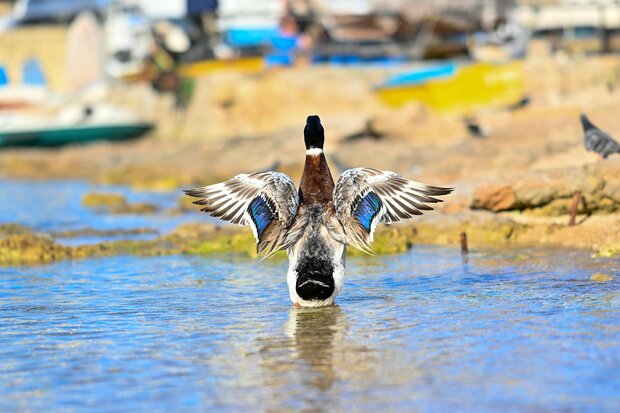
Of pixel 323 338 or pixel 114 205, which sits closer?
pixel 323 338

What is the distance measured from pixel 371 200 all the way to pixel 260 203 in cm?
91

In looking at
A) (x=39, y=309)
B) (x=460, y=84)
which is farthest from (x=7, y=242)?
(x=460, y=84)

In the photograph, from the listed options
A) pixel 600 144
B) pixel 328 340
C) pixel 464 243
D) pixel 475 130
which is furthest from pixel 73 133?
pixel 328 340

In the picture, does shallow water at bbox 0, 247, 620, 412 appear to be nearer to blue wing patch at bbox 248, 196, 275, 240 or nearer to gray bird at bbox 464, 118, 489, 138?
blue wing patch at bbox 248, 196, 275, 240

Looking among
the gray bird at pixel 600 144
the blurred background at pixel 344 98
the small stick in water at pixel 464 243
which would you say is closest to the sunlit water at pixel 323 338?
the small stick in water at pixel 464 243

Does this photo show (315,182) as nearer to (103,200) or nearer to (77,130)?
(103,200)

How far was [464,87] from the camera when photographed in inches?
1171

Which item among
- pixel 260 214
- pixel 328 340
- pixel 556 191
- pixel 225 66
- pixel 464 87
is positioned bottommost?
pixel 328 340

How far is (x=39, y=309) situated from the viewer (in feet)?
33.0

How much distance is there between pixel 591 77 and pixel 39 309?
→ 73.8ft

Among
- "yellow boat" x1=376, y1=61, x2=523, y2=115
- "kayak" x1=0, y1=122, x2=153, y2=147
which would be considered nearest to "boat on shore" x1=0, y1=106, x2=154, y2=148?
"kayak" x1=0, y1=122, x2=153, y2=147

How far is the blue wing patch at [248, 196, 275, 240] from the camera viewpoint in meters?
9.55

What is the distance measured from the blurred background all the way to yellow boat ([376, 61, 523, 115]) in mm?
39

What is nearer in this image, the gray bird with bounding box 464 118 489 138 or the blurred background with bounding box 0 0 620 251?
the blurred background with bounding box 0 0 620 251
